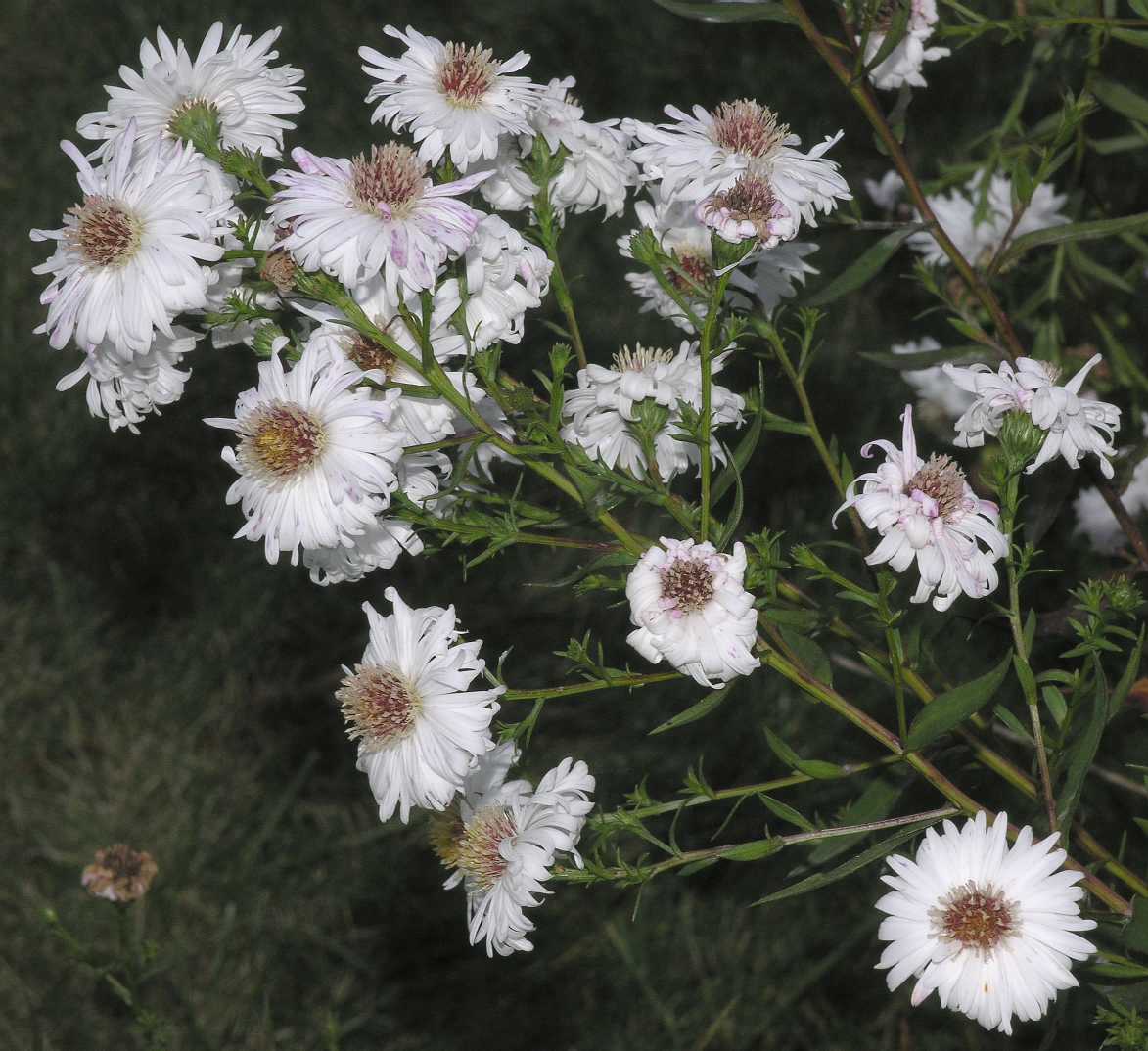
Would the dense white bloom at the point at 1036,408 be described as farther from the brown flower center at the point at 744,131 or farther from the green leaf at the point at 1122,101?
the green leaf at the point at 1122,101

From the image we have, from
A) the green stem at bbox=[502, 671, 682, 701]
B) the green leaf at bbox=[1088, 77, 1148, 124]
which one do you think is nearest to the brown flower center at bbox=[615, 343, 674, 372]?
the green stem at bbox=[502, 671, 682, 701]

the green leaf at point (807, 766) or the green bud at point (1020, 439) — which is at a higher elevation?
the green bud at point (1020, 439)

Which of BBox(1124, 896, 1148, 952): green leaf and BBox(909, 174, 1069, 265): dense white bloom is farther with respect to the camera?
BBox(909, 174, 1069, 265): dense white bloom

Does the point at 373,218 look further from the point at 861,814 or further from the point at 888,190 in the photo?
the point at 888,190

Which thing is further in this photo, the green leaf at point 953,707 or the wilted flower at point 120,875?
the wilted flower at point 120,875

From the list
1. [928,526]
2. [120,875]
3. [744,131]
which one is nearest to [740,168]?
[744,131]

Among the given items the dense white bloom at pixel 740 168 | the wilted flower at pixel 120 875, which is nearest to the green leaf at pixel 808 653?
the dense white bloom at pixel 740 168

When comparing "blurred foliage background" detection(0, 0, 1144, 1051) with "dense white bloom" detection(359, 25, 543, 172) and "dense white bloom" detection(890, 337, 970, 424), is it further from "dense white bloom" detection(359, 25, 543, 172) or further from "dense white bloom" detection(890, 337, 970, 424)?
"dense white bloom" detection(359, 25, 543, 172)
